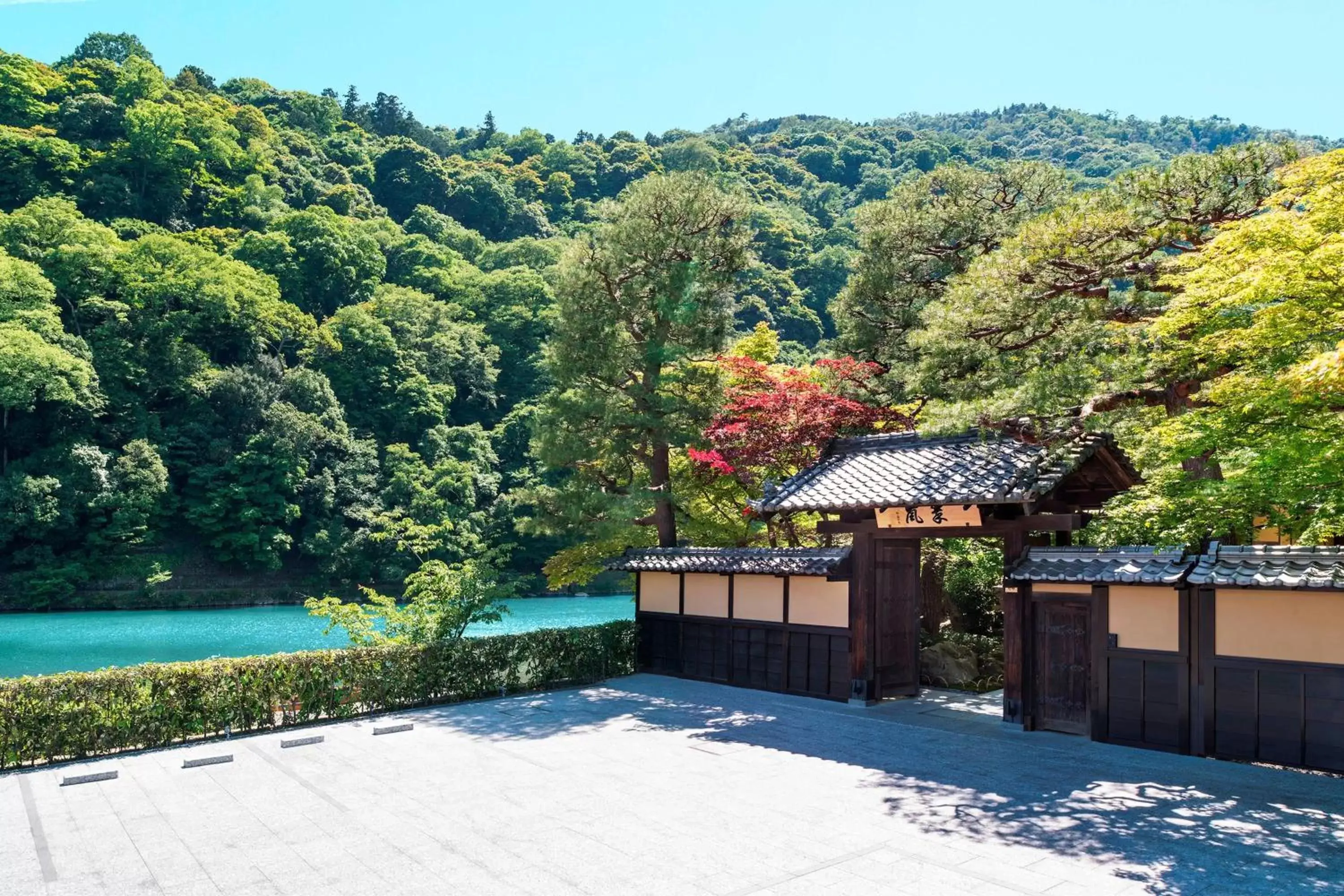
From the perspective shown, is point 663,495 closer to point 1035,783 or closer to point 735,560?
point 735,560

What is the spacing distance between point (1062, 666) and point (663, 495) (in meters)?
8.42

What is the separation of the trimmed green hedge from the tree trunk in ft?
10.4

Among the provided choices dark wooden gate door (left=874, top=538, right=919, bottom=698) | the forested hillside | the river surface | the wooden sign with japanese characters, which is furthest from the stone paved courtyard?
the river surface

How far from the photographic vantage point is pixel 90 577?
40000mm

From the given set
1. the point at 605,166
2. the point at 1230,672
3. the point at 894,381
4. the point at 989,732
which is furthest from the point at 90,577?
the point at 605,166

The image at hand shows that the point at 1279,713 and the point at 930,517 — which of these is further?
the point at 930,517

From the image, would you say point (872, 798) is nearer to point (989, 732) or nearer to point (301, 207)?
point (989, 732)

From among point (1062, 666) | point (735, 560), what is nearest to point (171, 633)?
point (735, 560)

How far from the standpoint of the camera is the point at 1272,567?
881cm

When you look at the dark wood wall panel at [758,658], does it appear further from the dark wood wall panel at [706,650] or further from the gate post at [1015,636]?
the gate post at [1015,636]

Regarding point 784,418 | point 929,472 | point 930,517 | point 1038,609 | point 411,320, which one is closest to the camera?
point 1038,609

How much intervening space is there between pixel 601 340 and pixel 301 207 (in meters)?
65.1

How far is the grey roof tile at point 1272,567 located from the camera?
27.4ft

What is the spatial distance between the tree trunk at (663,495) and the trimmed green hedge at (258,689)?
3.18 metres
